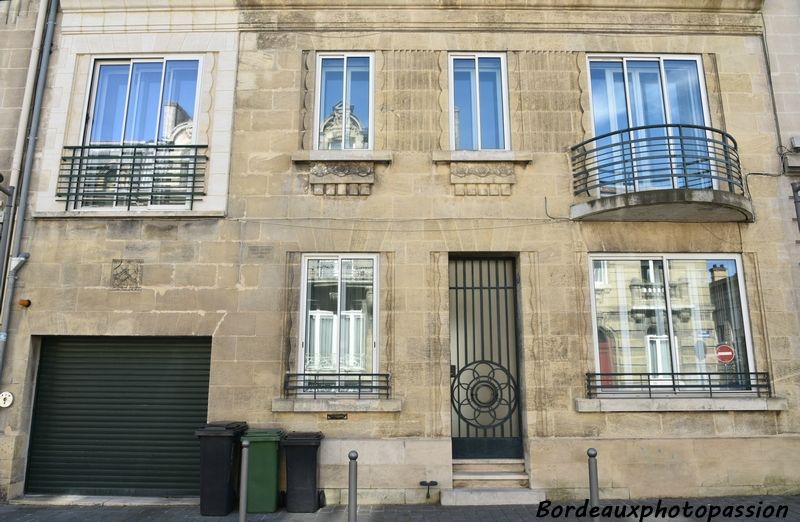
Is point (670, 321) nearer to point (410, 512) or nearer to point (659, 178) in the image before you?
point (659, 178)

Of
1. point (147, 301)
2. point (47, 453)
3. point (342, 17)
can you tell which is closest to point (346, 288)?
point (147, 301)

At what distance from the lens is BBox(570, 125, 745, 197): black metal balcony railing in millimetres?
8039

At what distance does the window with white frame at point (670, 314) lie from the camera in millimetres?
7957

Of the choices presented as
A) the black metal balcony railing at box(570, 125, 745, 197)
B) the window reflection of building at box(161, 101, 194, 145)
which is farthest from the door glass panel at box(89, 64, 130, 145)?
the black metal balcony railing at box(570, 125, 745, 197)

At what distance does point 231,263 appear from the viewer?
8.05 meters

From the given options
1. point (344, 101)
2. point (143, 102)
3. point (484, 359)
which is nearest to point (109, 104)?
point (143, 102)

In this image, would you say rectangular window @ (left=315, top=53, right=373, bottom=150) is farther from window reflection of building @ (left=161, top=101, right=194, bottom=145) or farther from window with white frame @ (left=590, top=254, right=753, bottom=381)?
window with white frame @ (left=590, top=254, right=753, bottom=381)

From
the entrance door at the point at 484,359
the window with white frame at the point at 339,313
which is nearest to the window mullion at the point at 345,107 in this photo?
the window with white frame at the point at 339,313

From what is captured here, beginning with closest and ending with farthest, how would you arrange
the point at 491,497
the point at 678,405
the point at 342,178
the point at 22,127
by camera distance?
1. the point at 491,497
2. the point at 678,405
3. the point at 342,178
4. the point at 22,127

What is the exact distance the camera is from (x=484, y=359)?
8172 millimetres

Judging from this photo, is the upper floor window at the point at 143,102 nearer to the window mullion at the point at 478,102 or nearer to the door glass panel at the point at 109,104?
the door glass panel at the point at 109,104

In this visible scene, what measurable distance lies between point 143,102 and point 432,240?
5.88 metres

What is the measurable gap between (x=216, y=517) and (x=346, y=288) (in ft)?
12.4

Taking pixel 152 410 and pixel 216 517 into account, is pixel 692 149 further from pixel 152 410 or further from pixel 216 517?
pixel 152 410
